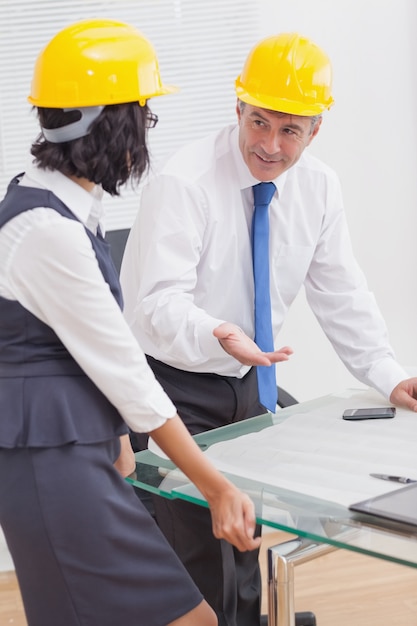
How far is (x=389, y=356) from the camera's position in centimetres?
237

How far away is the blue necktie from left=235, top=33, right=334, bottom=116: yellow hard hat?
225mm

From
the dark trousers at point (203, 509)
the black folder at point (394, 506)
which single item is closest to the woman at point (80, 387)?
the black folder at point (394, 506)

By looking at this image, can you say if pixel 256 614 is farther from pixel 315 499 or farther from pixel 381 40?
pixel 381 40

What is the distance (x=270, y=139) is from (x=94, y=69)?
0.76 m

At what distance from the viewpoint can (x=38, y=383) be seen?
58.9 inches

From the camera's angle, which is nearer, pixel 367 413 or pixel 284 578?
pixel 284 578

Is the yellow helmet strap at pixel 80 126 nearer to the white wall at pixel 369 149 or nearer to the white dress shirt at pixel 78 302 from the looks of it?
the white dress shirt at pixel 78 302

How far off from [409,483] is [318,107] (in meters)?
0.92

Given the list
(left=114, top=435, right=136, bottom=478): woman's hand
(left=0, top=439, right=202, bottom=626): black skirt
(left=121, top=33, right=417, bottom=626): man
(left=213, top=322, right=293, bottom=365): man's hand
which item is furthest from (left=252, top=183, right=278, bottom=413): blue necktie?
(left=0, top=439, right=202, bottom=626): black skirt

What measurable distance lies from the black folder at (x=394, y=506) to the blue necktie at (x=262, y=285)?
75cm

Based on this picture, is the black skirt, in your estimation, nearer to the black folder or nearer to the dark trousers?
the black folder

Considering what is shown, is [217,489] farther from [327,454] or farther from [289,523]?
[327,454]

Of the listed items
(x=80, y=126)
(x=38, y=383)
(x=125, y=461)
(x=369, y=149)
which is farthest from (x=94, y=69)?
(x=369, y=149)

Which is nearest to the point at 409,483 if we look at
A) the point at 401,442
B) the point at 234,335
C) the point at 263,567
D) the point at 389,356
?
the point at 401,442
